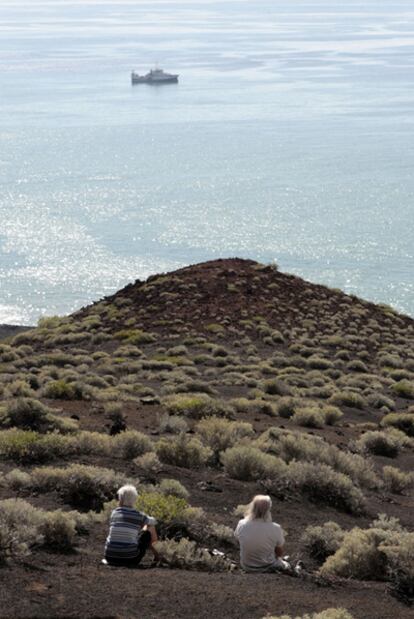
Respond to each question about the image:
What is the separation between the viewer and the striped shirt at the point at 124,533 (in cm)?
950

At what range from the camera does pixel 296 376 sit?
28141 millimetres

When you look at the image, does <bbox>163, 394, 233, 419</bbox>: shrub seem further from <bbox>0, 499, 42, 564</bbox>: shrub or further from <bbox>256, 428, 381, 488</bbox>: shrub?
<bbox>0, 499, 42, 564</bbox>: shrub

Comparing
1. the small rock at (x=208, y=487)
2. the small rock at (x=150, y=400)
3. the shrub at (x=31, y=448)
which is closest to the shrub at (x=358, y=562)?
the small rock at (x=208, y=487)

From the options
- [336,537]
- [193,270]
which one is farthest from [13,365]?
[336,537]

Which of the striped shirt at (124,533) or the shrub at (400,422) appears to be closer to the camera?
the striped shirt at (124,533)

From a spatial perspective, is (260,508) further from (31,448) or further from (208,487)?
(31,448)

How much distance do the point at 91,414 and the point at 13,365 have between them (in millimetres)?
10163

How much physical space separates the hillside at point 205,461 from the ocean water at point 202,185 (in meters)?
28.1

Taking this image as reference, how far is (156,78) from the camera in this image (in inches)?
6649

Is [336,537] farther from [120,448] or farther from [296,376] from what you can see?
[296,376]

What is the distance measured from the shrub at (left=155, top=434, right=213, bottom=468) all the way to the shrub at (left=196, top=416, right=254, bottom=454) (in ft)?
2.26

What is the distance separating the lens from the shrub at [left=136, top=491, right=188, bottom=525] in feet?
35.4

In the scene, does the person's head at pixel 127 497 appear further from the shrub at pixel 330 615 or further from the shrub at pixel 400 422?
the shrub at pixel 400 422

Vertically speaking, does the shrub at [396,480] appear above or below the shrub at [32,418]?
below
